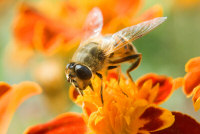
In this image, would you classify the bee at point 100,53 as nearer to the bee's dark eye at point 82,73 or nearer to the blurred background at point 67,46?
the bee's dark eye at point 82,73

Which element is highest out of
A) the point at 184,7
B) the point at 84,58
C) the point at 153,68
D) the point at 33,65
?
the point at 33,65

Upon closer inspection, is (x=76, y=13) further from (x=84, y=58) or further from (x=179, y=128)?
(x=179, y=128)

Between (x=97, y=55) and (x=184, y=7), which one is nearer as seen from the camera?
(x=97, y=55)

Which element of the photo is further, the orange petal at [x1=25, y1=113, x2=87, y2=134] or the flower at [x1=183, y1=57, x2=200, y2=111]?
the orange petal at [x1=25, y1=113, x2=87, y2=134]

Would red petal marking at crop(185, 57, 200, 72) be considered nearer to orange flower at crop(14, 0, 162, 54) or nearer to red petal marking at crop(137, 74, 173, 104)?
red petal marking at crop(137, 74, 173, 104)

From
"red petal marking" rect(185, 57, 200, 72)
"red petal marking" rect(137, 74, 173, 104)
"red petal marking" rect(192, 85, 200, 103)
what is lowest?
"red petal marking" rect(192, 85, 200, 103)

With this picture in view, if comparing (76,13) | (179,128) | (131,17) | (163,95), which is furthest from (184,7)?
(179,128)

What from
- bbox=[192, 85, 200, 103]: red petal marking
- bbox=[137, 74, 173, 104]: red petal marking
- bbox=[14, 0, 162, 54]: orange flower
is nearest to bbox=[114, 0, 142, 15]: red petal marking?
bbox=[14, 0, 162, 54]: orange flower
